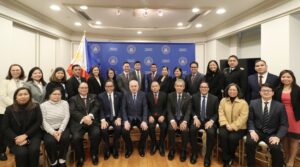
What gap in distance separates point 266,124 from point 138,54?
367 centimetres

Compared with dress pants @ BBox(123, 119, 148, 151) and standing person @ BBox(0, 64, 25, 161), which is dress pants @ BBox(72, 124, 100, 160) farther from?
standing person @ BBox(0, 64, 25, 161)

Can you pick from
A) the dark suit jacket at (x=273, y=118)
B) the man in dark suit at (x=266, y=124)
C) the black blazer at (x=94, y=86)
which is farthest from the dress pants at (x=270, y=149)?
the black blazer at (x=94, y=86)

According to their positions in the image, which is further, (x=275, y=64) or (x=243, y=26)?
(x=243, y=26)

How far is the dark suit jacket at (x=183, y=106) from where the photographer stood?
3.71 metres

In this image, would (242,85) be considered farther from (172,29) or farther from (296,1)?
(172,29)

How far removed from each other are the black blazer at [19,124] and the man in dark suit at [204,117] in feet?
7.50

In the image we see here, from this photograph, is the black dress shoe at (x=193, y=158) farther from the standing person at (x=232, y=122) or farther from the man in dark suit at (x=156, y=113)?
the man in dark suit at (x=156, y=113)

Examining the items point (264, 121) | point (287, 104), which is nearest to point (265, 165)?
point (264, 121)

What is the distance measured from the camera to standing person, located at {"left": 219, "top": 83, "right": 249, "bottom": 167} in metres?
3.20

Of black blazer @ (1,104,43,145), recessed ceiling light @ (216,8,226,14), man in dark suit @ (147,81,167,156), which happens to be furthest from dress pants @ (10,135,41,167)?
recessed ceiling light @ (216,8,226,14)

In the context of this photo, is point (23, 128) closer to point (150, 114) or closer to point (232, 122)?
point (150, 114)

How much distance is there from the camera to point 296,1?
383 cm

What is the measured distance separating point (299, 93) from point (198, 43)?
5.93 metres

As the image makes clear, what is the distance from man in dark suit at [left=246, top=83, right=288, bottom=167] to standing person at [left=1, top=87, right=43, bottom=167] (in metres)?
2.87
